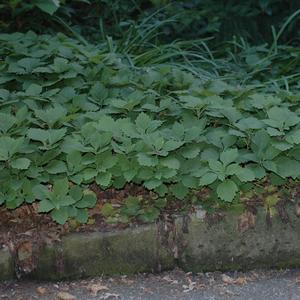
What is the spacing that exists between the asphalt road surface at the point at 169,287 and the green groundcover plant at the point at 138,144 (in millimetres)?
298

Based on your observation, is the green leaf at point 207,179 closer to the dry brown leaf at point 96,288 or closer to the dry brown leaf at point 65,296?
the dry brown leaf at point 96,288

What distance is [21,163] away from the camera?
105 inches

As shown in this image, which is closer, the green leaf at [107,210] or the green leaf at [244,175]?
the green leaf at [244,175]

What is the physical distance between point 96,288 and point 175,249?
1.28ft

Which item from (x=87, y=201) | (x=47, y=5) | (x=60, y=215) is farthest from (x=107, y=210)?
(x=47, y=5)

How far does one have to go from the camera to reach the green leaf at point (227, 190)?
2.70m

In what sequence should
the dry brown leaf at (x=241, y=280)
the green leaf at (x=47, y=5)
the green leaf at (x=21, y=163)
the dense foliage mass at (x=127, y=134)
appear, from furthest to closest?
the green leaf at (x=47, y=5) → the dry brown leaf at (x=241, y=280) → the dense foliage mass at (x=127, y=134) → the green leaf at (x=21, y=163)

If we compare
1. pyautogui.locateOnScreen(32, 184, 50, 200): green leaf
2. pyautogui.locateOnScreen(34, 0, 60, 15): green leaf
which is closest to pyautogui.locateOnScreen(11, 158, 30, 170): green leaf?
pyautogui.locateOnScreen(32, 184, 50, 200): green leaf

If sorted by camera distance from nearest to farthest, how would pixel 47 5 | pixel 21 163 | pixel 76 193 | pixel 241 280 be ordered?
pixel 21 163
pixel 76 193
pixel 241 280
pixel 47 5

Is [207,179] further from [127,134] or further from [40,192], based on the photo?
[40,192]

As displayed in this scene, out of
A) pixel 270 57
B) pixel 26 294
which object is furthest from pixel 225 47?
pixel 26 294

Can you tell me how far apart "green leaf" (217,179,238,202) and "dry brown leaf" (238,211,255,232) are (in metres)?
0.22

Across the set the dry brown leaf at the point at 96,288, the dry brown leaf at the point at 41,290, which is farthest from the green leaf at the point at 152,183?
the dry brown leaf at the point at 41,290

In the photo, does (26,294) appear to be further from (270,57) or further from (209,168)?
(270,57)
